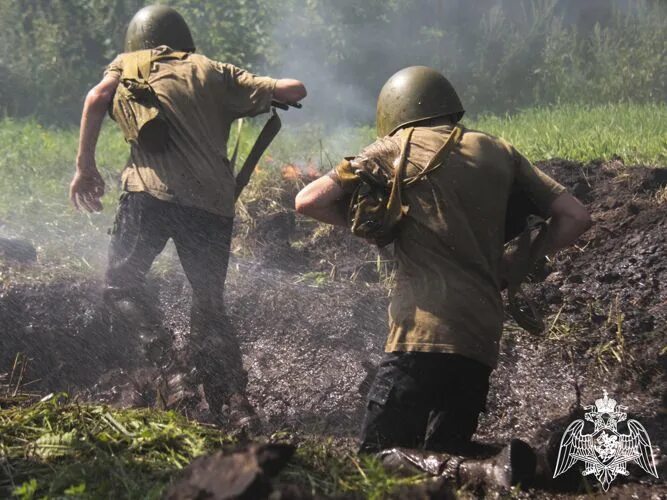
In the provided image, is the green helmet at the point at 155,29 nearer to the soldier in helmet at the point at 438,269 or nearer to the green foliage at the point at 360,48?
the soldier in helmet at the point at 438,269

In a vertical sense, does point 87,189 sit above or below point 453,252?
below

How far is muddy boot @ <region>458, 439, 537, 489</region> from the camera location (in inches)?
127

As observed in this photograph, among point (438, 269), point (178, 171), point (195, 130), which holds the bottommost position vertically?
point (178, 171)

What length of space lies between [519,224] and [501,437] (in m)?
1.37

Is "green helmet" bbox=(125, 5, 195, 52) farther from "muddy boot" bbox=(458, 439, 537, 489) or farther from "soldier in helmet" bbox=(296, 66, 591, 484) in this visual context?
"muddy boot" bbox=(458, 439, 537, 489)

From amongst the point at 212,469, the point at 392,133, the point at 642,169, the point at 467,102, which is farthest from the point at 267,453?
the point at 467,102

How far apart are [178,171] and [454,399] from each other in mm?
2218

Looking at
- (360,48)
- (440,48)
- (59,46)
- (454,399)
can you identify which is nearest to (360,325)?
(454,399)

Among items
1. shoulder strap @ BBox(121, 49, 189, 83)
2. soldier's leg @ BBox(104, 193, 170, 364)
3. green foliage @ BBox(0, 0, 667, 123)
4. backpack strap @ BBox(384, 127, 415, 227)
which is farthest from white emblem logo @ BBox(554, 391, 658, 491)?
green foliage @ BBox(0, 0, 667, 123)

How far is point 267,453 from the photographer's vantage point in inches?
94.7

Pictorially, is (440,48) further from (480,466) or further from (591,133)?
(480,466)

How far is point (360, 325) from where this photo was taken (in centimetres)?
611

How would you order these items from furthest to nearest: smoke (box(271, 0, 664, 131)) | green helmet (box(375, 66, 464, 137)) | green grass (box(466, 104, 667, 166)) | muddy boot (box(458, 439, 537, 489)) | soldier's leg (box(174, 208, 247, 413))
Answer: smoke (box(271, 0, 664, 131)) < green grass (box(466, 104, 667, 166)) < soldier's leg (box(174, 208, 247, 413)) < green helmet (box(375, 66, 464, 137)) < muddy boot (box(458, 439, 537, 489))

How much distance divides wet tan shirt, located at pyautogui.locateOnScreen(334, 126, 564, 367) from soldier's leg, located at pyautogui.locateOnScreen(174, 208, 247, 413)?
64.1 inches
